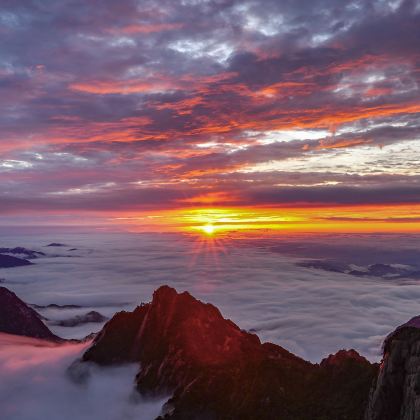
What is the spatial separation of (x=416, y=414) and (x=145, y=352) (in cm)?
11428

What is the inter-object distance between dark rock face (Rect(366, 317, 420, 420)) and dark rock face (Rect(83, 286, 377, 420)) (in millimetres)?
13755

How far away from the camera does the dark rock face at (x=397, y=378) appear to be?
66.9 m

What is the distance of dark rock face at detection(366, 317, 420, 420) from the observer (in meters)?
66.9

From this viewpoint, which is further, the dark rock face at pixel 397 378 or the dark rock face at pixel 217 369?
the dark rock face at pixel 217 369

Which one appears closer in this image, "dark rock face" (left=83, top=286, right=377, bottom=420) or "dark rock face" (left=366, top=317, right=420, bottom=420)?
"dark rock face" (left=366, top=317, right=420, bottom=420)

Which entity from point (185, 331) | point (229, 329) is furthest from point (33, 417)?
point (229, 329)

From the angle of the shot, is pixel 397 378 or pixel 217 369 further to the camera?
pixel 217 369

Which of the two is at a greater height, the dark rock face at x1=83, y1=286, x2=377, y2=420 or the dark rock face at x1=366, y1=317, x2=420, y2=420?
the dark rock face at x1=366, y1=317, x2=420, y2=420

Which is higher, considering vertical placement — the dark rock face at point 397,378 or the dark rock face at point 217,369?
the dark rock face at point 397,378

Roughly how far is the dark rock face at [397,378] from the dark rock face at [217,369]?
13.8 metres

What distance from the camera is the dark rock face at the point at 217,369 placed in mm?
97688

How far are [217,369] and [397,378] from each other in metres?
65.6

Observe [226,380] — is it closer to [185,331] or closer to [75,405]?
[185,331]

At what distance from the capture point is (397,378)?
7000cm
